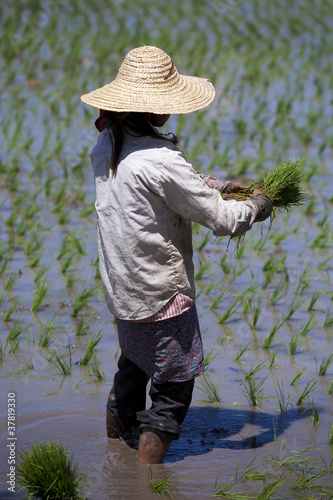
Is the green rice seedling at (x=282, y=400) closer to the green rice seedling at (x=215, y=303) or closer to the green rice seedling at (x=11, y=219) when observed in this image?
the green rice seedling at (x=215, y=303)

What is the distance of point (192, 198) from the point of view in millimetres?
2566

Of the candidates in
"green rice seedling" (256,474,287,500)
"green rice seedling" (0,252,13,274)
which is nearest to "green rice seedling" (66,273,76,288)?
"green rice seedling" (0,252,13,274)

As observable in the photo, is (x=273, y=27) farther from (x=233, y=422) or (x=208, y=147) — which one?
(x=233, y=422)

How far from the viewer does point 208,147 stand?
7012 millimetres

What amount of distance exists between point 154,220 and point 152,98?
393 mm

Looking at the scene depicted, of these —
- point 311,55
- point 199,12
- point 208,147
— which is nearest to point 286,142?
point 208,147

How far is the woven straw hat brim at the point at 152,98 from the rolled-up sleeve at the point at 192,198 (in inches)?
6.3

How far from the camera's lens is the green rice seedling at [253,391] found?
3339mm

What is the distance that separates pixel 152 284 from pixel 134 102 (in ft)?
1.92

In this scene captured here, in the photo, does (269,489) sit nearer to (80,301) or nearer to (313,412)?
(313,412)

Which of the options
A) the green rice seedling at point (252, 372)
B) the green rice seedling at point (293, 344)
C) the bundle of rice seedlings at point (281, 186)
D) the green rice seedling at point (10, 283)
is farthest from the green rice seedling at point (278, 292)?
the green rice seedling at point (10, 283)

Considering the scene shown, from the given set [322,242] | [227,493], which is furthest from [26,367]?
[322,242]

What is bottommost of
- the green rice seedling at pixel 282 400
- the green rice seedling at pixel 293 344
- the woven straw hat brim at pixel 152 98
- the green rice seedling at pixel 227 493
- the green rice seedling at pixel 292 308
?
the green rice seedling at pixel 227 493

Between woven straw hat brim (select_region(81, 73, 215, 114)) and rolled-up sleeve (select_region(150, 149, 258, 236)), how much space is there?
0.16m
